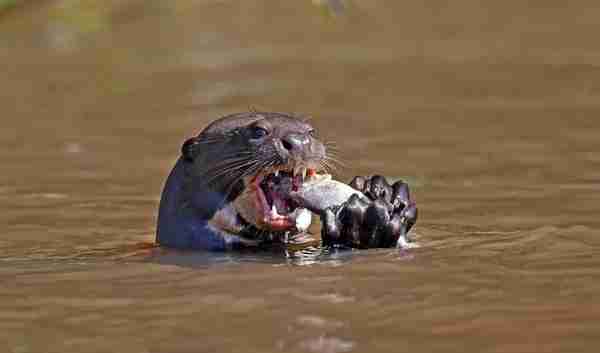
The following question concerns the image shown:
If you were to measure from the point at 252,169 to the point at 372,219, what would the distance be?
52 centimetres

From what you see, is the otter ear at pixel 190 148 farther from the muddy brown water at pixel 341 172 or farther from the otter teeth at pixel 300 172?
the otter teeth at pixel 300 172

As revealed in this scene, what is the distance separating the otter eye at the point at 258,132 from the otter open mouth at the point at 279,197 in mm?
153

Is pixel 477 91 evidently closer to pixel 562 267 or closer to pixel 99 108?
pixel 99 108

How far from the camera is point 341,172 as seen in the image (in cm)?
904

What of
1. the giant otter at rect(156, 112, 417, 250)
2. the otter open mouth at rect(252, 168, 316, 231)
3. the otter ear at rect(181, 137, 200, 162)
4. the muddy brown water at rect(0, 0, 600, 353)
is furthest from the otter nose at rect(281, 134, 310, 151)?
the otter ear at rect(181, 137, 200, 162)

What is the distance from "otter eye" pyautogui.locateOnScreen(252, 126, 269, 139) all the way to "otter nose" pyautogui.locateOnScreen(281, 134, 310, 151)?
0.51 feet

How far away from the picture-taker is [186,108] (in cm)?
1127

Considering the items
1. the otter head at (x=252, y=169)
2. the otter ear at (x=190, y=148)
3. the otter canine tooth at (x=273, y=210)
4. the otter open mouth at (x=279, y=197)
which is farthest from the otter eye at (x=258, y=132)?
the otter ear at (x=190, y=148)

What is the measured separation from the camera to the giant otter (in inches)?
252

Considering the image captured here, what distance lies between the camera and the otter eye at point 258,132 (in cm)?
654

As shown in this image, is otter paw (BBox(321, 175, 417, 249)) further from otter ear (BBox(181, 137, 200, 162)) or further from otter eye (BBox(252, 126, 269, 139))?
otter ear (BBox(181, 137, 200, 162))

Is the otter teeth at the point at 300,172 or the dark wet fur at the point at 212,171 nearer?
the otter teeth at the point at 300,172

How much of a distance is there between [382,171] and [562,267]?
3.05 metres

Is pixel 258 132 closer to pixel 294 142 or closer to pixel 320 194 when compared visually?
pixel 294 142
